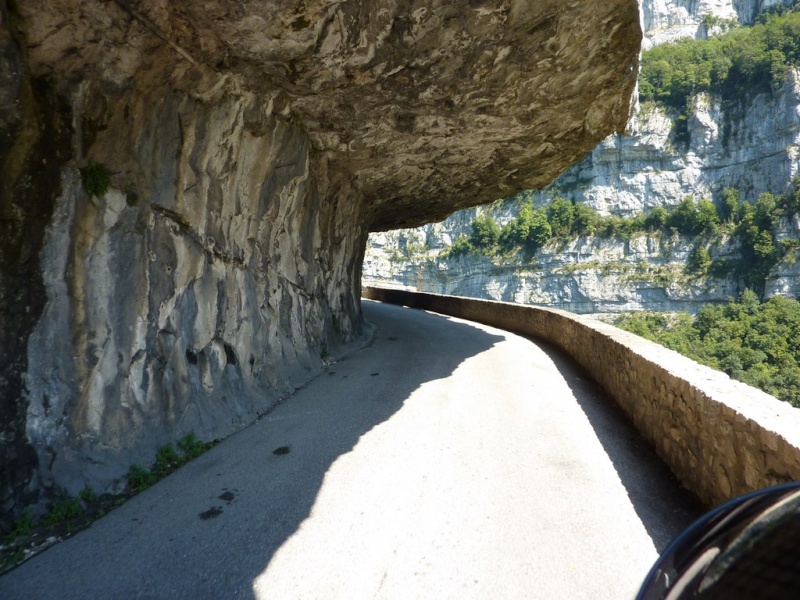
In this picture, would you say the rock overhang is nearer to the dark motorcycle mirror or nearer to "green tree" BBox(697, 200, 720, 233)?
the dark motorcycle mirror

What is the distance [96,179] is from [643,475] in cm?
690

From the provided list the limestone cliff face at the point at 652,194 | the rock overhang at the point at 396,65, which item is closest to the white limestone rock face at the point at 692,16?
the limestone cliff face at the point at 652,194

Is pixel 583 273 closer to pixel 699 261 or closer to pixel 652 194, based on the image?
pixel 699 261

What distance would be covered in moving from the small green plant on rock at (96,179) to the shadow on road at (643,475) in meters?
6.49

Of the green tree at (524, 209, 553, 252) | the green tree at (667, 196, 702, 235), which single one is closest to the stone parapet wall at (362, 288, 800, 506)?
the green tree at (667, 196, 702, 235)

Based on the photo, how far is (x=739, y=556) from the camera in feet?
5.63

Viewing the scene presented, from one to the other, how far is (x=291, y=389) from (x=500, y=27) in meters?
7.06

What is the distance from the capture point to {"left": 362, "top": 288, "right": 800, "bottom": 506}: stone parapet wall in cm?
346

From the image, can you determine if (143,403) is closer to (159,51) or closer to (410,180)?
(159,51)

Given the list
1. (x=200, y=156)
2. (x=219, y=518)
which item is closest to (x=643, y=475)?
(x=219, y=518)

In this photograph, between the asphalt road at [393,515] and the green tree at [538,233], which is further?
the green tree at [538,233]

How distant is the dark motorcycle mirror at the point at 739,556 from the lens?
5.01ft

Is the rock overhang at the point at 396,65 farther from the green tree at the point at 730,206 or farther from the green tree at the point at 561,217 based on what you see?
the green tree at the point at 561,217

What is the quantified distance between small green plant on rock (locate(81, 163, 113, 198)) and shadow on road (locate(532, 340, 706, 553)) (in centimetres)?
649
